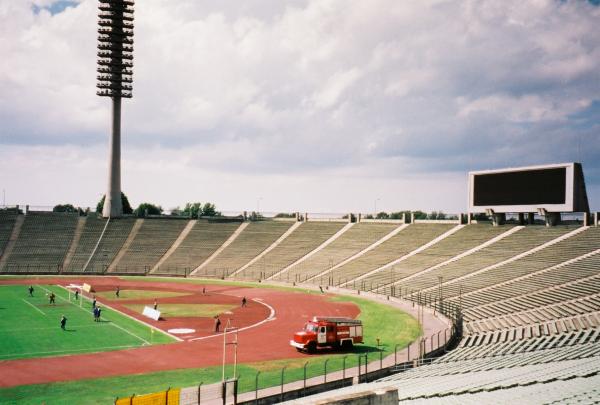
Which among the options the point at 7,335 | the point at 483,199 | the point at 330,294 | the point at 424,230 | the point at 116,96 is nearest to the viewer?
the point at 7,335

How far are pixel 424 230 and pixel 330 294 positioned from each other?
29.3 m

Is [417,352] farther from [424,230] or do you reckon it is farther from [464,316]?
[424,230]

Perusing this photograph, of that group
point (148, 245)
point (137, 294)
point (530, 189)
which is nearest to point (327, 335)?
point (137, 294)

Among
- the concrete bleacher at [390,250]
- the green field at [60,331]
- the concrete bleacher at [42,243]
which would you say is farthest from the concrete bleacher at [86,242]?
the concrete bleacher at [390,250]

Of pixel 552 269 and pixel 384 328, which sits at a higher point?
pixel 552 269

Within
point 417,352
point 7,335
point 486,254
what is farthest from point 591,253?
point 7,335

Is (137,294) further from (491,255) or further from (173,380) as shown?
(491,255)

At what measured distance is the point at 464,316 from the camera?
4981 centimetres

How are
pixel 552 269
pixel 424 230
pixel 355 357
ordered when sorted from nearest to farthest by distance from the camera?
pixel 355 357, pixel 552 269, pixel 424 230

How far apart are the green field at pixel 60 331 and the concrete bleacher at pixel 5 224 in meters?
39.8

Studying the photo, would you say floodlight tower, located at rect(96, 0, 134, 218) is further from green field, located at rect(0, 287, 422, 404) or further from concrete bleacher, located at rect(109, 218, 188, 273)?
green field, located at rect(0, 287, 422, 404)

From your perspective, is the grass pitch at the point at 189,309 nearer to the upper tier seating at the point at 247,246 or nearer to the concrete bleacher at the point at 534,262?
the concrete bleacher at the point at 534,262

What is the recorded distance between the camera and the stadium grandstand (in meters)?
21.3

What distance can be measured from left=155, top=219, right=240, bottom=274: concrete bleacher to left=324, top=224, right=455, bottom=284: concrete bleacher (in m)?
28.7
